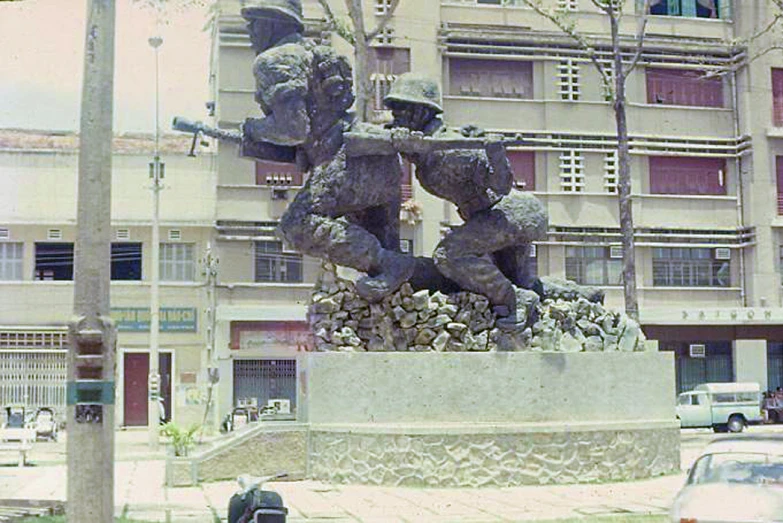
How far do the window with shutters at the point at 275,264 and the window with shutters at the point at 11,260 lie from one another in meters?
7.72

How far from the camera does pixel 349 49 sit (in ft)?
124

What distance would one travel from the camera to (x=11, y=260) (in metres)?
36.9

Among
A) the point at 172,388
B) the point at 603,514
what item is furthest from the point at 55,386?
the point at 603,514

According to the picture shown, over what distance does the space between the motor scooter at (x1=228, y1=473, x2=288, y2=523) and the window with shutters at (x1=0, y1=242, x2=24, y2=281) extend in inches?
1190

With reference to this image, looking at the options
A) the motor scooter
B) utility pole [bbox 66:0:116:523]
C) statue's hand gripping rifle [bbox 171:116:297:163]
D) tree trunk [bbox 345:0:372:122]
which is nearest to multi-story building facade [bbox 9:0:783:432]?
tree trunk [bbox 345:0:372:122]

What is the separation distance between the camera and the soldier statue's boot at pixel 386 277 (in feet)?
48.2

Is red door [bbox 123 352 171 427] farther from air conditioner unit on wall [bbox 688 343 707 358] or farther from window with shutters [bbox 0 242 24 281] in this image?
air conditioner unit on wall [bbox 688 343 707 358]

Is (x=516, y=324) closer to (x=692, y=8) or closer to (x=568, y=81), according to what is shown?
(x=568, y=81)

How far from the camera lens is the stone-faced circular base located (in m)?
14.3

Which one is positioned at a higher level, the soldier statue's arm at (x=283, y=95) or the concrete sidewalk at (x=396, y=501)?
the soldier statue's arm at (x=283, y=95)

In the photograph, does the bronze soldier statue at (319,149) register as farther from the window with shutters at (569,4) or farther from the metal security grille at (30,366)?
the window with shutters at (569,4)

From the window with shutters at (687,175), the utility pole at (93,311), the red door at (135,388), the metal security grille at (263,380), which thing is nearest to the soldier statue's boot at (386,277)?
the utility pole at (93,311)

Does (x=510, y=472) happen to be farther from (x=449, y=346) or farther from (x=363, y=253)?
(x=363, y=253)

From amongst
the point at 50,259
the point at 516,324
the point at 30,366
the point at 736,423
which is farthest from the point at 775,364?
the point at 516,324
